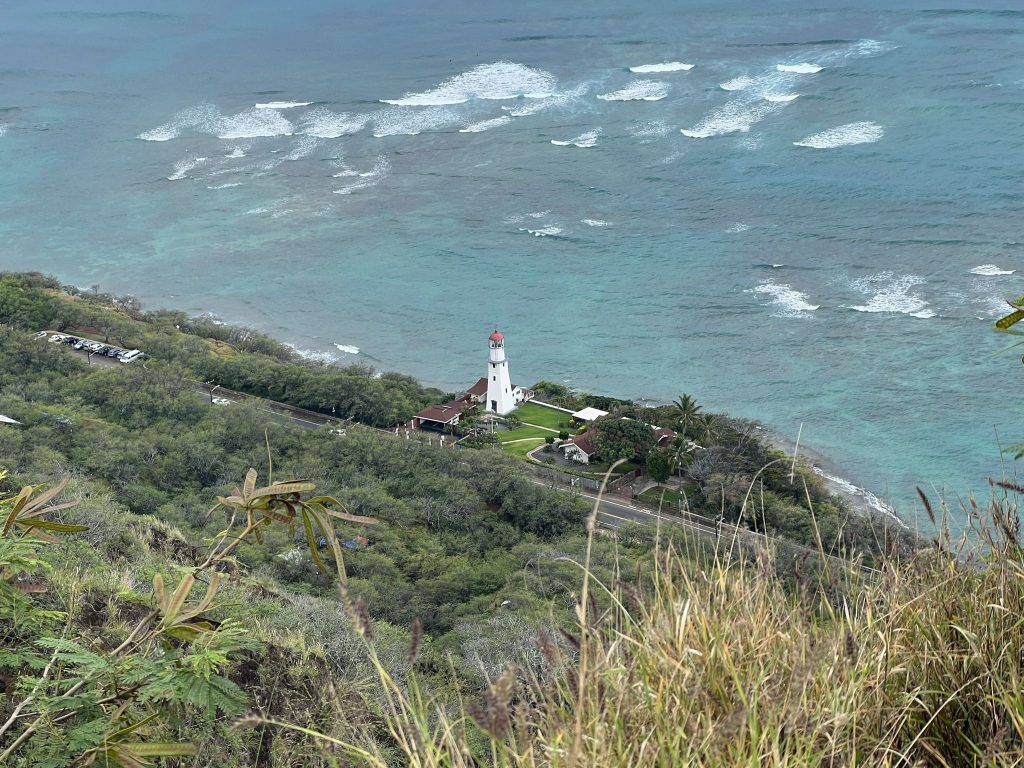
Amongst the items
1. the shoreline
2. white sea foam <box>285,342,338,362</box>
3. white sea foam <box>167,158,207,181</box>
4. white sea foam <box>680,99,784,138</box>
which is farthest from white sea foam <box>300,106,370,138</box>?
the shoreline

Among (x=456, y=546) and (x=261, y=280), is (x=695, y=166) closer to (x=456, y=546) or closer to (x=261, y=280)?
(x=261, y=280)

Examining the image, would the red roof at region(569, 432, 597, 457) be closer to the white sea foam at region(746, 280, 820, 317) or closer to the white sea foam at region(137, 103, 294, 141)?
the white sea foam at region(746, 280, 820, 317)

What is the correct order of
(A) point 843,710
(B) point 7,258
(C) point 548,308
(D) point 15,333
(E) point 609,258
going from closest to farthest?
(A) point 843,710 → (D) point 15,333 → (C) point 548,308 → (E) point 609,258 → (B) point 7,258

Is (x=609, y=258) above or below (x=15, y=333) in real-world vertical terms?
below

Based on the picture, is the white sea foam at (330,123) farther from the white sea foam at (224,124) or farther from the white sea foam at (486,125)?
the white sea foam at (486,125)

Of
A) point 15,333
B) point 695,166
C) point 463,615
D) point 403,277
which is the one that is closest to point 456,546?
point 463,615

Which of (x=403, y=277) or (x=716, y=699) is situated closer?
(x=716, y=699)
